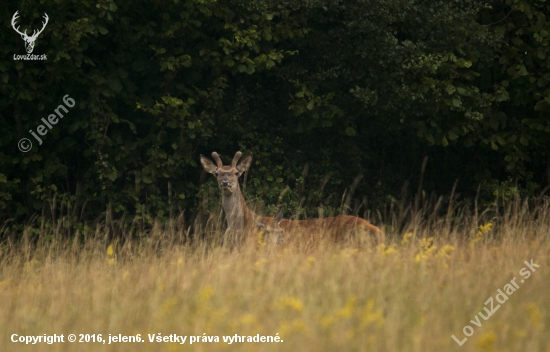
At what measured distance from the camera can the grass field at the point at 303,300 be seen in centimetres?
445

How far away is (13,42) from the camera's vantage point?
10.3 metres

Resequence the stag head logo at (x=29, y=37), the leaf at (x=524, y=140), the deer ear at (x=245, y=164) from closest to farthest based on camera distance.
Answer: the deer ear at (x=245, y=164) < the stag head logo at (x=29, y=37) < the leaf at (x=524, y=140)

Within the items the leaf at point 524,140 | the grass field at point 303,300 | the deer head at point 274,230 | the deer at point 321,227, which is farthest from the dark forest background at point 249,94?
the grass field at point 303,300

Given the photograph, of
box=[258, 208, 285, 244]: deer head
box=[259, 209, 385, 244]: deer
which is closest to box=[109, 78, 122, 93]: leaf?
Result: box=[259, 209, 385, 244]: deer

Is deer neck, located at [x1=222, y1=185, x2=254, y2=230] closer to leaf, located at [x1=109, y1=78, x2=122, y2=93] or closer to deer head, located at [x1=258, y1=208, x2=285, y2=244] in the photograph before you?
deer head, located at [x1=258, y1=208, x2=285, y2=244]

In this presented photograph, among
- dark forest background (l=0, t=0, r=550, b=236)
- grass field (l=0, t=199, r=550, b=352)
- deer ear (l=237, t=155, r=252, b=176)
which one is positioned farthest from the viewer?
dark forest background (l=0, t=0, r=550, b=236)

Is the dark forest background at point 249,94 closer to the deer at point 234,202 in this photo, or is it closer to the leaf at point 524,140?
the leaf at point 524,140

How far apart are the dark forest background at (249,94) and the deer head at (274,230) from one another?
1.38 metres

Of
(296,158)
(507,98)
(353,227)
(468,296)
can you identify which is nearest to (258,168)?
(296,158)

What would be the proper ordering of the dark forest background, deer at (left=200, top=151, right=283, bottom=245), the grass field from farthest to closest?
the dark forest background < deer at (left=200, top=151, right=283, bottom=245) < the grass field

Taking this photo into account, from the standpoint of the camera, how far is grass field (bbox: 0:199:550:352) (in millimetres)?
4449

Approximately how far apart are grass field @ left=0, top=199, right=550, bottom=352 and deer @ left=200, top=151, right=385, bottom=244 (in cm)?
148

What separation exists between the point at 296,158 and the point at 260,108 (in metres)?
0.96

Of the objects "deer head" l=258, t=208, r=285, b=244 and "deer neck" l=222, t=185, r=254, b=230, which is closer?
"deer head" l=258, t=208, r=285, b=244
